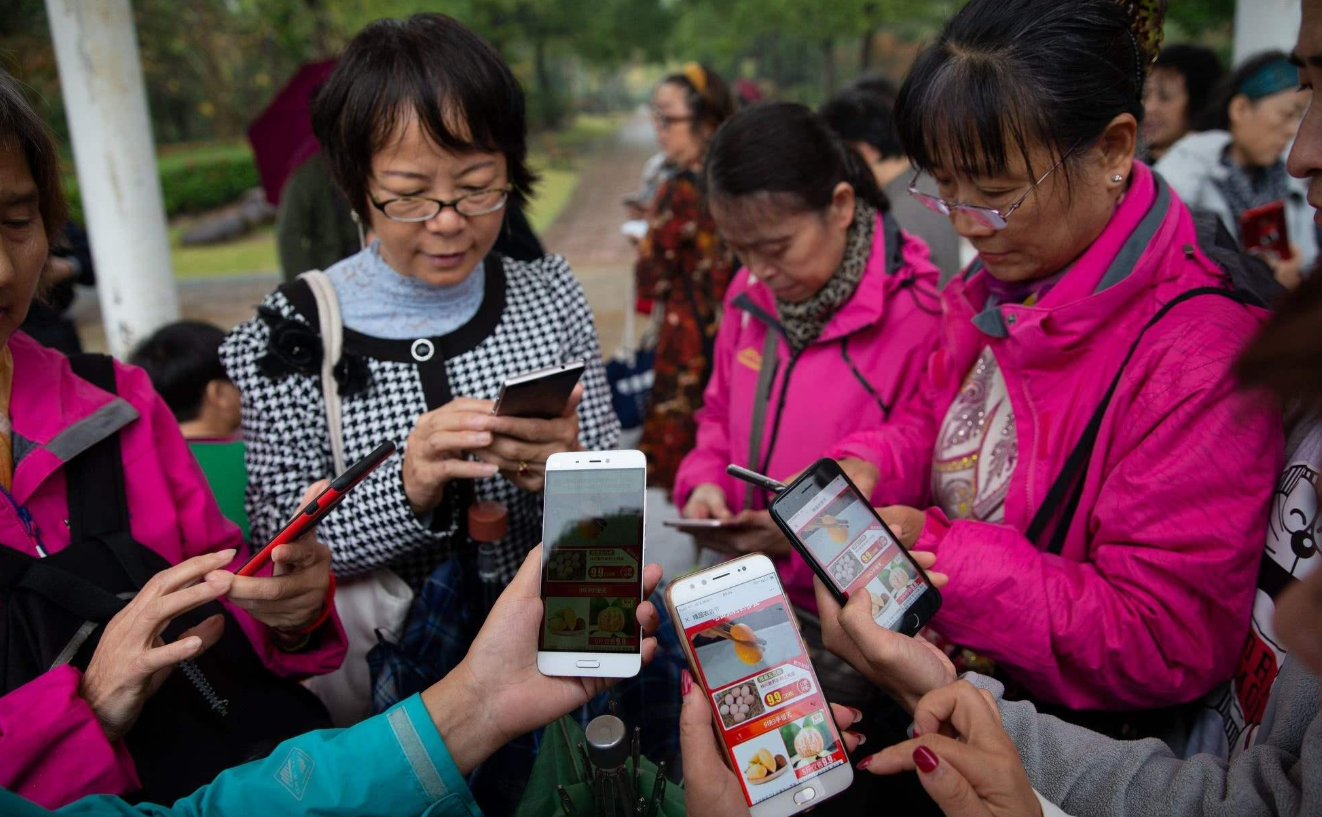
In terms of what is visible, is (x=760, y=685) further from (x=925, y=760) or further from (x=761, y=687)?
(x=925, y=760)

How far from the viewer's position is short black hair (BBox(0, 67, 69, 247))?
149cm

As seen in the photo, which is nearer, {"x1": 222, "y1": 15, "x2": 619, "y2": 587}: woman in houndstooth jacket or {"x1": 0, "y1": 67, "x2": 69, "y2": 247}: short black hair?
{"x1": 0, "y1": 67, "x2": 69, "y2": 247}: short black hair

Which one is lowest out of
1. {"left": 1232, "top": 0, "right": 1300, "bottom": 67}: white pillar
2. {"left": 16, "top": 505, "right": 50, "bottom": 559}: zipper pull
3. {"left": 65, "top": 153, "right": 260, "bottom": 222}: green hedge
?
{"left": 65, "top": 153, "right": 260, "bottom": 222}: green hedge

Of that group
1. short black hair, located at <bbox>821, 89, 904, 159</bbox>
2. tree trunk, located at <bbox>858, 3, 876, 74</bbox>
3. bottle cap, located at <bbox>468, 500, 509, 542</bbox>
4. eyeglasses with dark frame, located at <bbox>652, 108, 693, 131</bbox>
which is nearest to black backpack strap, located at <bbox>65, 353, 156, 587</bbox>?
bottle cap, located at <bbox>468, 500, 509, 542</bbox>

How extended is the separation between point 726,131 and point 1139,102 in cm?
113

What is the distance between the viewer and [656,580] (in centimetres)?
154

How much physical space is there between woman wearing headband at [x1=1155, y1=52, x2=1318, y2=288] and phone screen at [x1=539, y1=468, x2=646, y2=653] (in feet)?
13.1

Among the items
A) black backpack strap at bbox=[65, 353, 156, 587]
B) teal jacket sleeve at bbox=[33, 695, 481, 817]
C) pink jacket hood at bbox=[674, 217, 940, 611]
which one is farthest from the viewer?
pink jacket hood at bbox=[674, 217, 940, 611]

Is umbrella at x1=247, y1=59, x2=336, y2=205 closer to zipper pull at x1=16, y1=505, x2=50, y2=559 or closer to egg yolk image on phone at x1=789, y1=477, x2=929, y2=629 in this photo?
zipper pull at x1=16, y1=505, x2=50, y2=559

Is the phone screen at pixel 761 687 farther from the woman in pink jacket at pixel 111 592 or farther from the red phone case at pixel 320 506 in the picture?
the woman in pink jacket at pixel 111 592

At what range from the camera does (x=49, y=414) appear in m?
1.55

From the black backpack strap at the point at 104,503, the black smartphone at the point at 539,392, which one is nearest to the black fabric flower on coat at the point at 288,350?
the black backpack strap at the point at 104,503

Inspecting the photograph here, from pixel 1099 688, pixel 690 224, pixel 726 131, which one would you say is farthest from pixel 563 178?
pixel 1099 688

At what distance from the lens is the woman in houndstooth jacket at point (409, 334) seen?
1889 mm
